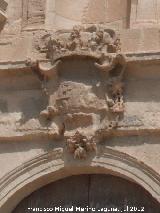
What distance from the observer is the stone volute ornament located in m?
7.71

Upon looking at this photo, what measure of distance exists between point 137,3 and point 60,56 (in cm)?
117

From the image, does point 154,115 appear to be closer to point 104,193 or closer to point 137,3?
point 104,193

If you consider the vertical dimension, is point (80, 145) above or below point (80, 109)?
below

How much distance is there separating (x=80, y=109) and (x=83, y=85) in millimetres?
252

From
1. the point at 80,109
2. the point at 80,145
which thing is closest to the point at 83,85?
the point at 80,109

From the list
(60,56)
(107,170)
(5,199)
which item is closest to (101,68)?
(60,56)

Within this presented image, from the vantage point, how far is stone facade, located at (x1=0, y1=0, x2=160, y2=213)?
7652mm

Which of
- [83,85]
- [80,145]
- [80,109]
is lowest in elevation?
[80,145]

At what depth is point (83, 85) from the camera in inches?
309

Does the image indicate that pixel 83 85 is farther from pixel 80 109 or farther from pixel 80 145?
pixel 80 145

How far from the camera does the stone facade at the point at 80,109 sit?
25.1ft

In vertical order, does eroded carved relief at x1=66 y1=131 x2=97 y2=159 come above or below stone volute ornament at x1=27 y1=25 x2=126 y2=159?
Result: below

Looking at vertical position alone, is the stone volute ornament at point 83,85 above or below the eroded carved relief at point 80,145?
above

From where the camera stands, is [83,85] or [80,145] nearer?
[80,145]
